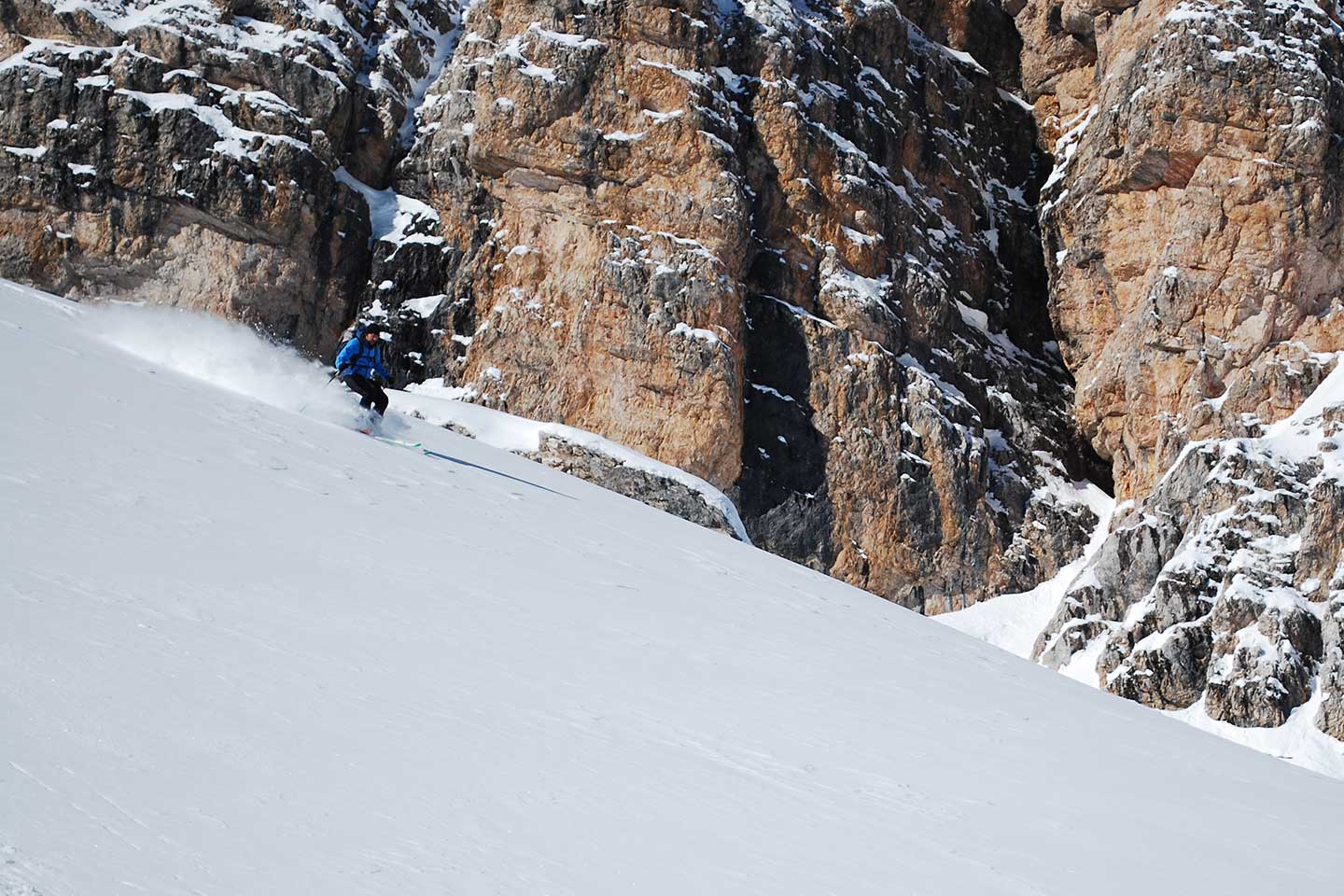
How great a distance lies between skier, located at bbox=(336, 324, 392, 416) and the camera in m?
14.1

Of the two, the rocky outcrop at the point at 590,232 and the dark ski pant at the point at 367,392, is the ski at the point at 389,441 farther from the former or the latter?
the rocky outcrop at the point at 590,232

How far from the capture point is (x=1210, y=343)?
122ft

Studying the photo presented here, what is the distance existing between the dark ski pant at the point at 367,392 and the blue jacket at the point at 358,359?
0.06m

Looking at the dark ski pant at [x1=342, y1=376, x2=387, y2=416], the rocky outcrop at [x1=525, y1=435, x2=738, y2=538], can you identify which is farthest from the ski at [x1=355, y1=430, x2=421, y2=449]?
the rocky outcrop at [x1=525, y1=435, x2=738, y2=538]

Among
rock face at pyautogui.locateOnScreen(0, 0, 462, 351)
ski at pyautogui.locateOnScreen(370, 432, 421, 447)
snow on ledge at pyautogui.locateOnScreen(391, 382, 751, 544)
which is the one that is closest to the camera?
ski at pyautogui.locateOnScreen(370, 432, 421, 447)

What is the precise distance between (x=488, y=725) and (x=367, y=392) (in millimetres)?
9433

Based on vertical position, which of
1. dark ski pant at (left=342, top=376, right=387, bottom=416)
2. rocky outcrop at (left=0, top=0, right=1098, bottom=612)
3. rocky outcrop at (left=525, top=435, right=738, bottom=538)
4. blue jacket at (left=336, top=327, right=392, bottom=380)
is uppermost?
rocky outcrop at (left=0, top=0, right=1098, bottom=612)

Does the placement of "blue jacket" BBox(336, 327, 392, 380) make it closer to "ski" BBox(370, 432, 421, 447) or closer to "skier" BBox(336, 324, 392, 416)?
"skier" BBox(336, 324, 392, 416)

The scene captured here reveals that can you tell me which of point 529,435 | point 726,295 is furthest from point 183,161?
point 726,295

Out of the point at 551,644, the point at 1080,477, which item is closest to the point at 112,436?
the point at 551,644

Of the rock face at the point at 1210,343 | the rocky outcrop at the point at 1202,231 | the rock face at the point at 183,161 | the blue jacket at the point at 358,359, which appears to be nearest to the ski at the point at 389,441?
the blue jacket at the point at 358,359

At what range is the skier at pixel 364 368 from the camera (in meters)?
14.1

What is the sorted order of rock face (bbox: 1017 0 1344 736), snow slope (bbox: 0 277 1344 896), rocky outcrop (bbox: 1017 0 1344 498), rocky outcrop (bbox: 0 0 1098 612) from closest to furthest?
1. snow slope (bbox: 0 277 1344 896)
2. rock face (bbox: 1017 0 1344 736)
3. rocky outcrop (bbox: 0 0 1098 612)
4. rocky outcrop (bbox: 1017 0 1344 498)

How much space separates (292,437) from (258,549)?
4051 mm
